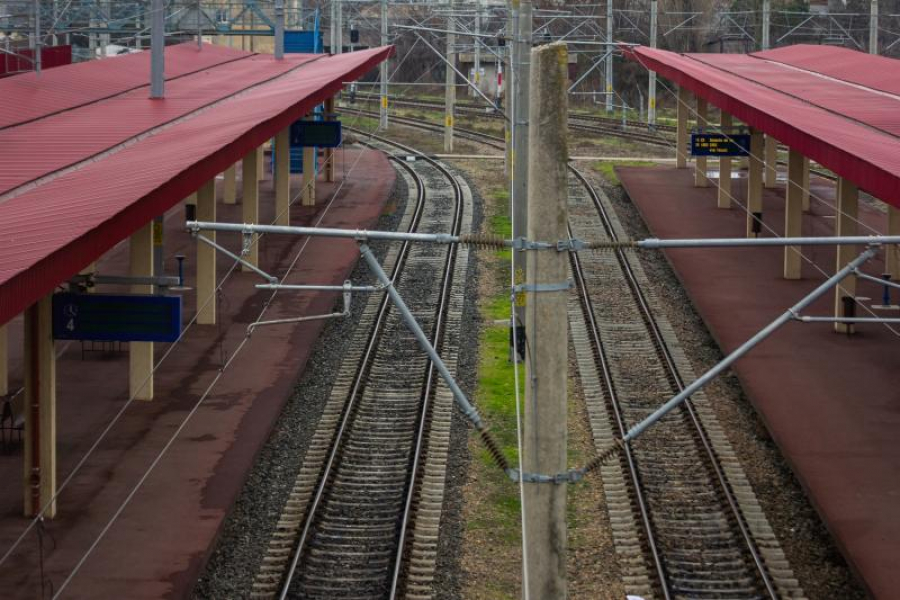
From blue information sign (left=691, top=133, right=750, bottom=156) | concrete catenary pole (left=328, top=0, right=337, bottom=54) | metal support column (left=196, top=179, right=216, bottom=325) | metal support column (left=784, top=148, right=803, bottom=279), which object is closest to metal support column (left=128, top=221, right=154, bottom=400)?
metal support column (left=196, top=179, right=216, bottom=325)

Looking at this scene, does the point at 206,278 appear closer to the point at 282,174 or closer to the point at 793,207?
the point at 282,174

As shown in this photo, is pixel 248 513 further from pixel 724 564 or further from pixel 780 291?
pixel 780 291

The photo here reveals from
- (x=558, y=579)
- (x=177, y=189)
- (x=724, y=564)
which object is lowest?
(x=724, y=564)

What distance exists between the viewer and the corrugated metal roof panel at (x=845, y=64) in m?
26.5

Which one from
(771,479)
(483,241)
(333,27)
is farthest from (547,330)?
(333,27)

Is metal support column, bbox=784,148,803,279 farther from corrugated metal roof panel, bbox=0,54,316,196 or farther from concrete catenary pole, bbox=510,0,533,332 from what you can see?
corrugated metal roof panel, bbox=0,54,316,196

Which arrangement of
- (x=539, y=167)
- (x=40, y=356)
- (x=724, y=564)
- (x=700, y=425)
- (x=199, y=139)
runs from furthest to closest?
(x=199, y=139) < (x=700, y=425) < (x=40, y=356) < (x=724, y=564) < (x=539, y=167)

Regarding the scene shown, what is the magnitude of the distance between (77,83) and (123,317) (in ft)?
41.1

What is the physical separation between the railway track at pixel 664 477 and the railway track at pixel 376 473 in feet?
6.01

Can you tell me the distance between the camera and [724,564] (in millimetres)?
11477

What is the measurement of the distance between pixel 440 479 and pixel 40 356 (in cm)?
416

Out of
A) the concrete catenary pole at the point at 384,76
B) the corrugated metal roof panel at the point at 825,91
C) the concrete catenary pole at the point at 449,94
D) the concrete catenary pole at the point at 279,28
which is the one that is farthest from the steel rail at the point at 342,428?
the concrete catenary pole at the point at 384,76

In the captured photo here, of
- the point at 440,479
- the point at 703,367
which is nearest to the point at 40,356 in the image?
the point at 440,479

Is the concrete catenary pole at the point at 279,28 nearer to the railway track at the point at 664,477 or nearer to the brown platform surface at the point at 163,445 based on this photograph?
the brown platform surface at the point at 163,445
